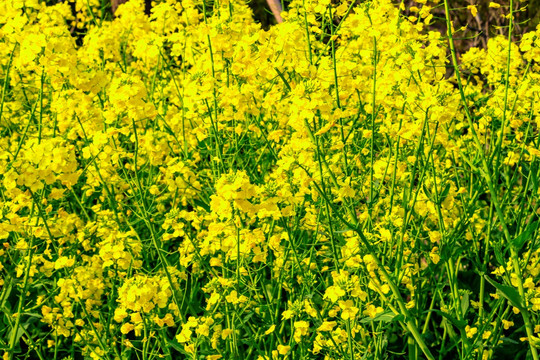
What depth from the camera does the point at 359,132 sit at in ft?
11.3

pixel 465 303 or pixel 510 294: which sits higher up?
pixel 510 294

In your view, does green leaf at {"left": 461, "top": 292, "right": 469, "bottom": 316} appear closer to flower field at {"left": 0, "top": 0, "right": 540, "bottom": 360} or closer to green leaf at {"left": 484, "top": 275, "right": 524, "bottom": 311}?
flower field at {"left": 0, "top": 0, "right": 540, "bottom": 360}

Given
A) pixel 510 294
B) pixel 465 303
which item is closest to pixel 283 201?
pixel 510 294

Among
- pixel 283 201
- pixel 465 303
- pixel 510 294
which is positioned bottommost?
pixel 465 303

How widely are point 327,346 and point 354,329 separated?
0.13 meters

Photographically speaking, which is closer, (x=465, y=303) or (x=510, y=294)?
(x=510, y=294)

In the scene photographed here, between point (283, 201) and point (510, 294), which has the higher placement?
point (283, 201)

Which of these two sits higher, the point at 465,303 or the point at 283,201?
the point at 283,201

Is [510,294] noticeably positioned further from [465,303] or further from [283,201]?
[283,201]

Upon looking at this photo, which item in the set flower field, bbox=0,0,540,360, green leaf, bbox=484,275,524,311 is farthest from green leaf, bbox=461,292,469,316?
green leaf, bbox=484,275,524,311

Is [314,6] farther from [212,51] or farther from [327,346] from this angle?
[327,346]

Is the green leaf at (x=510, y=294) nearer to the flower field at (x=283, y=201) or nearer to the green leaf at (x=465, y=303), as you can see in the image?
the flower field at (x=283, y=201)

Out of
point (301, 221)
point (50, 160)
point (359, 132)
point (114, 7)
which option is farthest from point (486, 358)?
point (114, 7)

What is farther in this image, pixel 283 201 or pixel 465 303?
pixel 465 303
